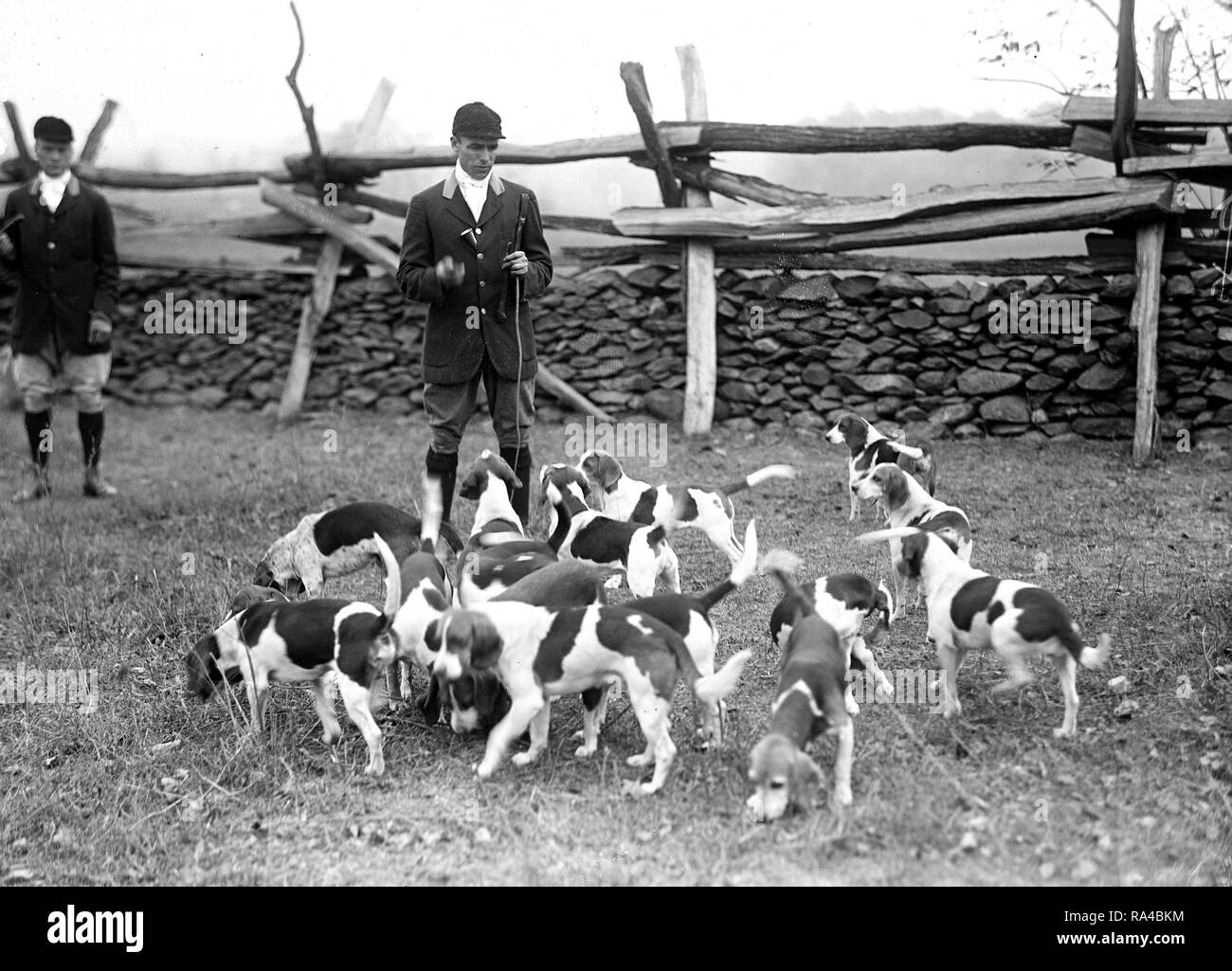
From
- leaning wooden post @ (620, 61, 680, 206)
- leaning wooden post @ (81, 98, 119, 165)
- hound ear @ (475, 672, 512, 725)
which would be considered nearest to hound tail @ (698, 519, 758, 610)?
hound ear @ (475, 672, 512, 725)

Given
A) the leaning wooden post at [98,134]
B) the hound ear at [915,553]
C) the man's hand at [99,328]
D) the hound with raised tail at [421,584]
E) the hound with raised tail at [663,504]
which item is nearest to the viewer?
the hound with raised tail at [421,584]

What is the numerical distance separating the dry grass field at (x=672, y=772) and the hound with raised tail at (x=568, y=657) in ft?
0.83

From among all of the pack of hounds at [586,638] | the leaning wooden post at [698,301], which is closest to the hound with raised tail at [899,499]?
the pack of hounds at [586,638]

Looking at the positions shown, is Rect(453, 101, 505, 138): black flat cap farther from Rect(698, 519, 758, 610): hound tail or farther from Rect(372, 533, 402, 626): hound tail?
Rect(698, 519, 758, 610): hound tail

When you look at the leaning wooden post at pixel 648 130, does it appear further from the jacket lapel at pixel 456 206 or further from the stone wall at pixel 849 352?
the jacket lapel at pixel 456 206

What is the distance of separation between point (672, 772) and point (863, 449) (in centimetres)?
375

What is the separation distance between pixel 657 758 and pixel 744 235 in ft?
22.2

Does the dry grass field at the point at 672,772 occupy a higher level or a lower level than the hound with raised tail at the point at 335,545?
lower

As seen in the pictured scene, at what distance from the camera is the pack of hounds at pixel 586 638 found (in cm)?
402

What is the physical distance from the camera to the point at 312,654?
4.47 m

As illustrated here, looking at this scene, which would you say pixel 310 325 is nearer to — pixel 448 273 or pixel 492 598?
pixel 448 273

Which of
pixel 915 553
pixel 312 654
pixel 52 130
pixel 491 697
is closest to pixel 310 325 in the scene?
pixel 52 130

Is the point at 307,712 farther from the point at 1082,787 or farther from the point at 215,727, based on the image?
the point at 1082,787

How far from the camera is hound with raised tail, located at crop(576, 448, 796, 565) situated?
6.47m
